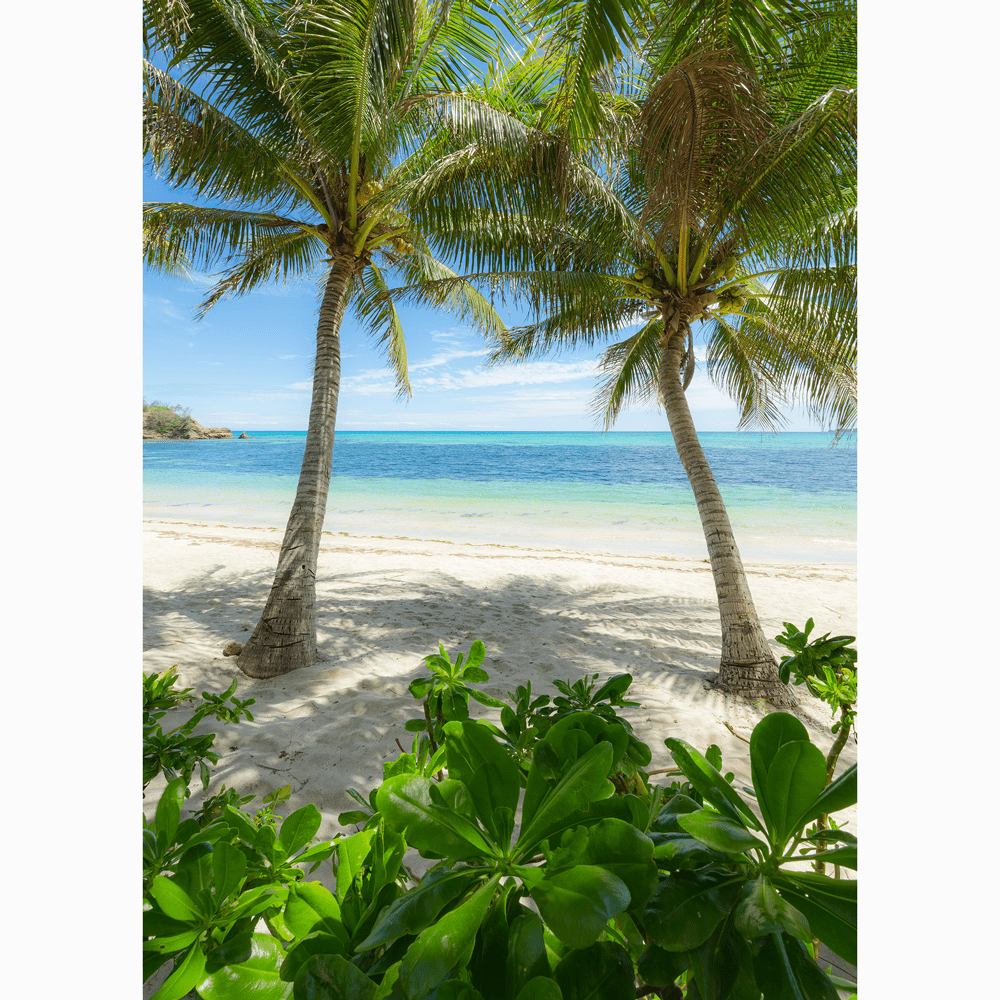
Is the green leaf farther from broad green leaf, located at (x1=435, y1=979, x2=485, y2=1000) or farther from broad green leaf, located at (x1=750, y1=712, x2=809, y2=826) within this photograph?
broad green leaf, located at (x1=750, y1=712, x2=809, y2=826)

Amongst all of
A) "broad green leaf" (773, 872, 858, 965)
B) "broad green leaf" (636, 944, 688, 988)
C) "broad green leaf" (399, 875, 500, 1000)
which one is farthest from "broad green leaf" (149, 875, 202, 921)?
"broad green leaf" (773, 872, 858, 965)

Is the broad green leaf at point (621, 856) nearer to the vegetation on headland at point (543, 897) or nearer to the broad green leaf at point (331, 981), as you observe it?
the vegetation on headland at point (543, 897)

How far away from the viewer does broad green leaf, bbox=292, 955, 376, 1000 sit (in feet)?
1.03

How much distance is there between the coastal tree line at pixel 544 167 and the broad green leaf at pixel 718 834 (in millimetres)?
2815

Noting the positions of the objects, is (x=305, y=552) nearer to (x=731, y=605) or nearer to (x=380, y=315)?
(x=731, y=605)

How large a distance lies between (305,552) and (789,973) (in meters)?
3.38

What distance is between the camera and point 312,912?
1.37ft

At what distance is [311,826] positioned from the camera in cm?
56

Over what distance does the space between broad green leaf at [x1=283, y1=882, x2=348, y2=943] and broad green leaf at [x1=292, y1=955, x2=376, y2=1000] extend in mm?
80

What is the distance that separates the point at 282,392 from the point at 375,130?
25549 mm

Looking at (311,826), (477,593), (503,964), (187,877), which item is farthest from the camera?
(477,593)

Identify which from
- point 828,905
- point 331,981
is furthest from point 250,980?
point 828,905
